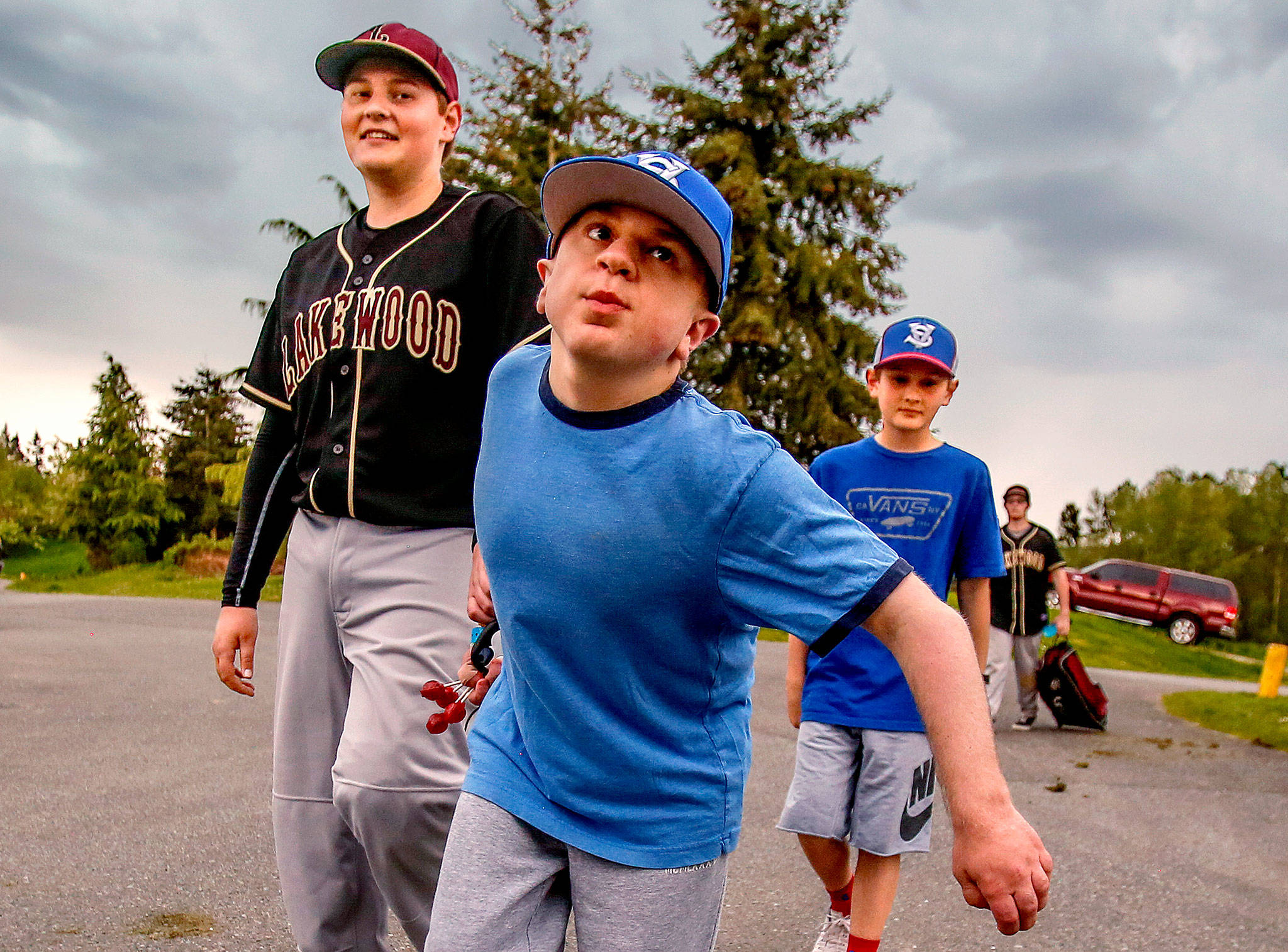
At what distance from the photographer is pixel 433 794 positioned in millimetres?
2549

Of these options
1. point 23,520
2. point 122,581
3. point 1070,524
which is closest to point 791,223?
point 122,581

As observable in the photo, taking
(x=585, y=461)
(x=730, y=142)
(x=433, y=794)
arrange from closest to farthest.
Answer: (x=585, y=461), (x=433, y=794), (x=730, y=142)

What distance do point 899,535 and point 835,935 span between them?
1301mm

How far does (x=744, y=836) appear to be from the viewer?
5.76 m

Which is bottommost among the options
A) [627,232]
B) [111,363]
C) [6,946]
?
[6,946]

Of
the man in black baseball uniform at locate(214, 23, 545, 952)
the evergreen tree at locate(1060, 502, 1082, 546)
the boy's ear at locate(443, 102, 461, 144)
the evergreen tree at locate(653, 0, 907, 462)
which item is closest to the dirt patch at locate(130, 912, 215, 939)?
the man in black baseball uniform at locate(214, 23, 545, 952)

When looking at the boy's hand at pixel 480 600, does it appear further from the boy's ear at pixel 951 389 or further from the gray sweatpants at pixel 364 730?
the boy's ear at pixel 951 389

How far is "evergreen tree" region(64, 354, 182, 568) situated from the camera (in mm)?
41656

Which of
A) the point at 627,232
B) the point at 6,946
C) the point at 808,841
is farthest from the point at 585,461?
the point at 6,946

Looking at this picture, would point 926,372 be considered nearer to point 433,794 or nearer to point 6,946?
point 433,794

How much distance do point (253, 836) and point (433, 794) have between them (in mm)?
3071

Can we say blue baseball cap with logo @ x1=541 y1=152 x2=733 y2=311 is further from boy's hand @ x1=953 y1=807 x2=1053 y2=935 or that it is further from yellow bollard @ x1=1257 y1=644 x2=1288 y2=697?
yellow bollard @ x1=1257 y1=644 x2=1288 y2=697

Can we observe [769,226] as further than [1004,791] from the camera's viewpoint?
Yes

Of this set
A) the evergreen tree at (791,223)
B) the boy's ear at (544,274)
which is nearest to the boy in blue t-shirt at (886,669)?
the boy's ear at (544,274)
